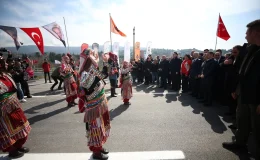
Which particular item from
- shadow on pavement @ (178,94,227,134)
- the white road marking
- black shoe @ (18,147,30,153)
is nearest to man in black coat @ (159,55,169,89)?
shadow on pavement @ (178,94,227,134)

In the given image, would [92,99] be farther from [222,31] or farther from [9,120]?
[222,31]

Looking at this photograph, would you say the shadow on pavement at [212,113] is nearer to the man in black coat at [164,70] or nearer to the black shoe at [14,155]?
the man in black coat at [164,70]

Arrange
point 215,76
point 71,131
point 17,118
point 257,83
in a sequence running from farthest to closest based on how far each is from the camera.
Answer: point 215,76
point 71,131
point 17,118
point 257,83

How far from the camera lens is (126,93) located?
7.12 metres

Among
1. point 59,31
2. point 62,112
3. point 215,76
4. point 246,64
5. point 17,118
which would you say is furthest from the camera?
point 59,31

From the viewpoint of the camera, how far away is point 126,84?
721 centimetres

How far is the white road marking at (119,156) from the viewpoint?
335 cm

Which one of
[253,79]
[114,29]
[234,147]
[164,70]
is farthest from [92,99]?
[114,29]

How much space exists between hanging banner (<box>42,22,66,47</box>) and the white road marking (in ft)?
25.1

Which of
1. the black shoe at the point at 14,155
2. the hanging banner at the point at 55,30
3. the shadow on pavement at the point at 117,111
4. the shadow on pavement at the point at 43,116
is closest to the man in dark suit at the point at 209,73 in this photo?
the shadow on pavement at the point at 117,111

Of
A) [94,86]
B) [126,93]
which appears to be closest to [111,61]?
[126,93]

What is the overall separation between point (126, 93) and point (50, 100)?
3.75 metres

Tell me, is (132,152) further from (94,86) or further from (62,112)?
(62,112)

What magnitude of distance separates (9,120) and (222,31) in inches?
450
